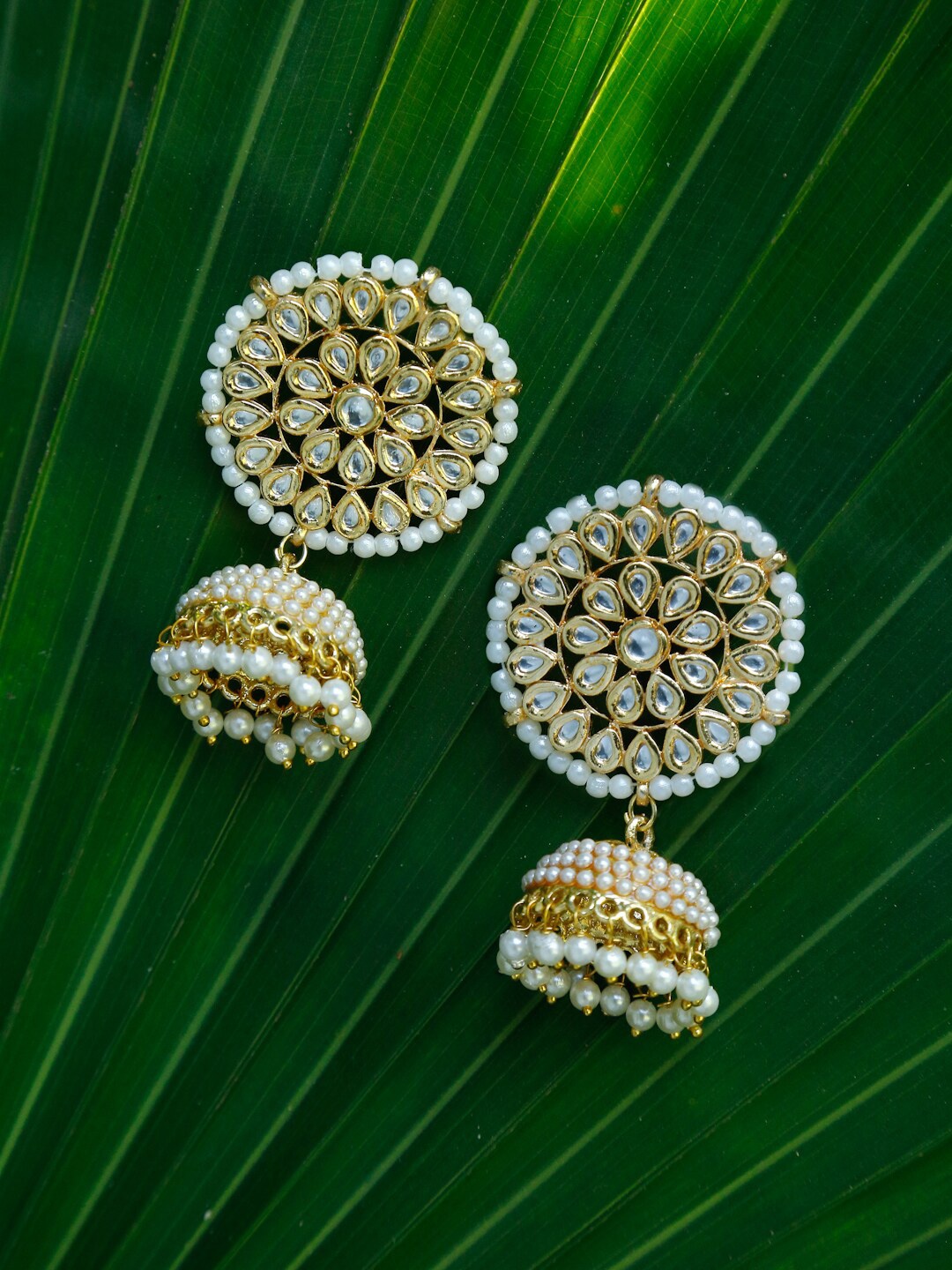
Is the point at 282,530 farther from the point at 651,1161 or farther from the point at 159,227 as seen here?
the point at 651,1161

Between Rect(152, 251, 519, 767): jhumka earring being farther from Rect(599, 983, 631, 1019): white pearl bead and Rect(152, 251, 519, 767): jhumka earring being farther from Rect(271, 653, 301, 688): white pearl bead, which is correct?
Rect(599, 983, 631, 1019): white pearl bead

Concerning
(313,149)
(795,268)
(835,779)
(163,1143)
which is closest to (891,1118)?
(835,779)

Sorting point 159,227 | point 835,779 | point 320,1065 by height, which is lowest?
point 320,1065

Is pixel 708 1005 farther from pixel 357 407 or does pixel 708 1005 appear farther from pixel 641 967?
pixel 357 407

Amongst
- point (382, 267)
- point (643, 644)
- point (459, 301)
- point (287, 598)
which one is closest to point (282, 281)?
point (382, 267)

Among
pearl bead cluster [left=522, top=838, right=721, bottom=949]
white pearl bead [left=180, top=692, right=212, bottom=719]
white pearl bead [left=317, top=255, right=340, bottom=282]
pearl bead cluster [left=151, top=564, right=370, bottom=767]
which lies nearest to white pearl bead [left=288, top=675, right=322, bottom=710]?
pearl bead cluster [left=151, top=564, right=370, bottom=767]

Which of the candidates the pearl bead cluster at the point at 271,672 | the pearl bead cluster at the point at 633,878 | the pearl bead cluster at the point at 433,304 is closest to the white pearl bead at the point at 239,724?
the pearl bead cluster at the point at 271,672
